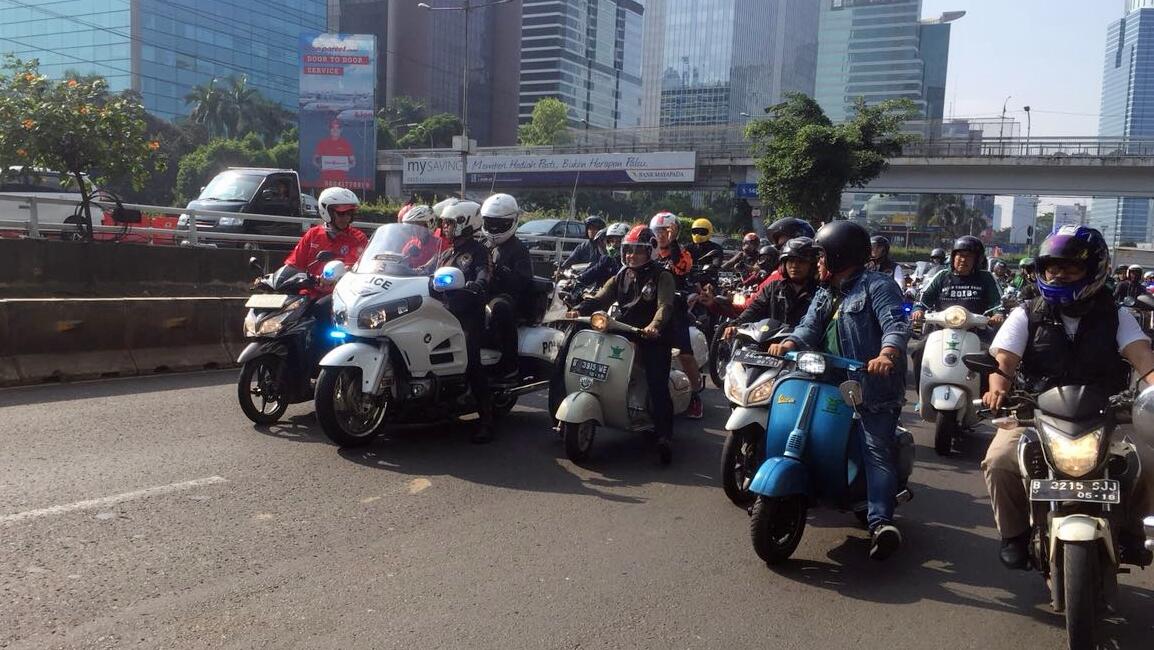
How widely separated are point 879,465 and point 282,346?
454 centimetres

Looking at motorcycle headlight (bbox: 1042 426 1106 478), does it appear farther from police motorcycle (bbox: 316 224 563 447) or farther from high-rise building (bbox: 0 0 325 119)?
high-rise building (bbox: 0 0 325 119)

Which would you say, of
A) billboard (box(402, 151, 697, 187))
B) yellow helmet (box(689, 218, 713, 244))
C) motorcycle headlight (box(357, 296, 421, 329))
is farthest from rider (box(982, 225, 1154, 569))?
billboard (box(402, 151, 697, 187))

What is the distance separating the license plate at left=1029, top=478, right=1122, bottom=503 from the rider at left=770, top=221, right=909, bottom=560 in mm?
938

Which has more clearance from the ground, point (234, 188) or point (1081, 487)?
point (234, 188)

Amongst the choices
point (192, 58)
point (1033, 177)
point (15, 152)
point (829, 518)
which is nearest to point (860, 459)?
point (829, 518)

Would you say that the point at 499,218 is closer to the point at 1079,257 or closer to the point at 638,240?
the point at 638,240

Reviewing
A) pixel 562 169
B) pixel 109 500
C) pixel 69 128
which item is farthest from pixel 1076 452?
pixel 562 169

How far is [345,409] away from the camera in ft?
20.9

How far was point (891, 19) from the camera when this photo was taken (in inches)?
6521

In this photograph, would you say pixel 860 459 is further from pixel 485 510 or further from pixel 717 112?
pixel 717 112

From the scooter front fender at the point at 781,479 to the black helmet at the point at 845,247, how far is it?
1.11 meters

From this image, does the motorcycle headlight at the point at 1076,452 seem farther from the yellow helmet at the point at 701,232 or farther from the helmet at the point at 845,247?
the yellow helmet at the point at 701,232

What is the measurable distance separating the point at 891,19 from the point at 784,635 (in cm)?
17977

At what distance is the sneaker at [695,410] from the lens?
8755 millimetres
